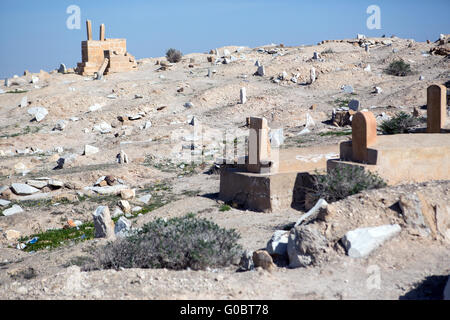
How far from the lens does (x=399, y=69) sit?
2552cm

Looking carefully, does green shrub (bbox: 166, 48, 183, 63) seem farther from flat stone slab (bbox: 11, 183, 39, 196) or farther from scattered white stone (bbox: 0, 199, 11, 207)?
scattered white stone (bbox: 0, 199, 11, 207)

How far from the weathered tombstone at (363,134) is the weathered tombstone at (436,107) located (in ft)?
10.4

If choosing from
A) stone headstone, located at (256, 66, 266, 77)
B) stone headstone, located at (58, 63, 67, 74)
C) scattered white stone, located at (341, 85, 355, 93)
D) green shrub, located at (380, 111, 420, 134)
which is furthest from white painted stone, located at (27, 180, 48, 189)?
stone headstone, located at (58, 63, 67, 74)

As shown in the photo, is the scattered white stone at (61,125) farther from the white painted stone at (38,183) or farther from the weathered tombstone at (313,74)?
the weathered tombstone at (313,74)

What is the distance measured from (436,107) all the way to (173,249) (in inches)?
299

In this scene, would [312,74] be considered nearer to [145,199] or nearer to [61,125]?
[61,125]

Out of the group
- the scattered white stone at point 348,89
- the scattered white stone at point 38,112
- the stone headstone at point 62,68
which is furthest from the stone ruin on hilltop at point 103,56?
the scattered white stone at point 348,89

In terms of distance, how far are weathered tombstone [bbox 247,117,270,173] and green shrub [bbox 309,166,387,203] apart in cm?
166

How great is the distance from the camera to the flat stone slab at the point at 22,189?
13.3 metres

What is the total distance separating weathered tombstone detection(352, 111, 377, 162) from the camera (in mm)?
8773

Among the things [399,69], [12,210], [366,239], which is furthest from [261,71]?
[366,239]
